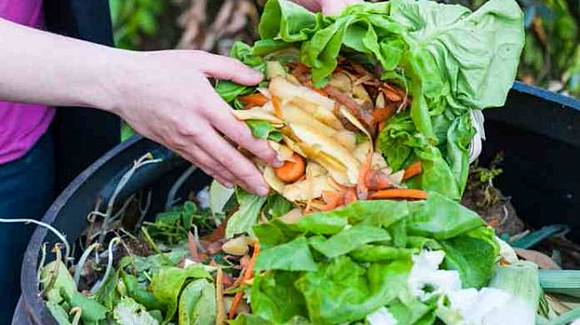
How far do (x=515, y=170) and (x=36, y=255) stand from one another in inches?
31.7

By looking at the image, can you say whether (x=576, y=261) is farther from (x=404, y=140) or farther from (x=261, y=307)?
(x=261, y=307)

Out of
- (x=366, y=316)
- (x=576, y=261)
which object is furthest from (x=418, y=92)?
(x=576, y=261)

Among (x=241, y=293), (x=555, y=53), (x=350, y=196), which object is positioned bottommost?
(x=555, y=53)

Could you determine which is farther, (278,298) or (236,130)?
(236,130)

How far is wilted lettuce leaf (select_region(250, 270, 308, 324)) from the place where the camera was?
112cm

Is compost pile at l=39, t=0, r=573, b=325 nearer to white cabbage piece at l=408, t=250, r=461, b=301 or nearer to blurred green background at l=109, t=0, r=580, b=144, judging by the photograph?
white cabbage piece at l=408, t=250, r=461, b=301

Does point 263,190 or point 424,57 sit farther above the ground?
point 424,57

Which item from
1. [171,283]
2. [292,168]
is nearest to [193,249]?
[171,283]

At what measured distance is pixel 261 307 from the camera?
1.12 m

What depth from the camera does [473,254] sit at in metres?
1.21

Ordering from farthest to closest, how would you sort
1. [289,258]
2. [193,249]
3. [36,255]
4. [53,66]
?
[193,249] → [36,255] → [53,66] → [289,258]

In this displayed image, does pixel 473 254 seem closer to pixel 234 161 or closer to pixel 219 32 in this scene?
pixel 234 161

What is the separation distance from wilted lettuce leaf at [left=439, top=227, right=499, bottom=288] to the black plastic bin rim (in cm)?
48

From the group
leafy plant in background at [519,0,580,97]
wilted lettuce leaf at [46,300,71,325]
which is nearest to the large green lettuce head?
wilted lettuce leaf at [46,300,71,325]
